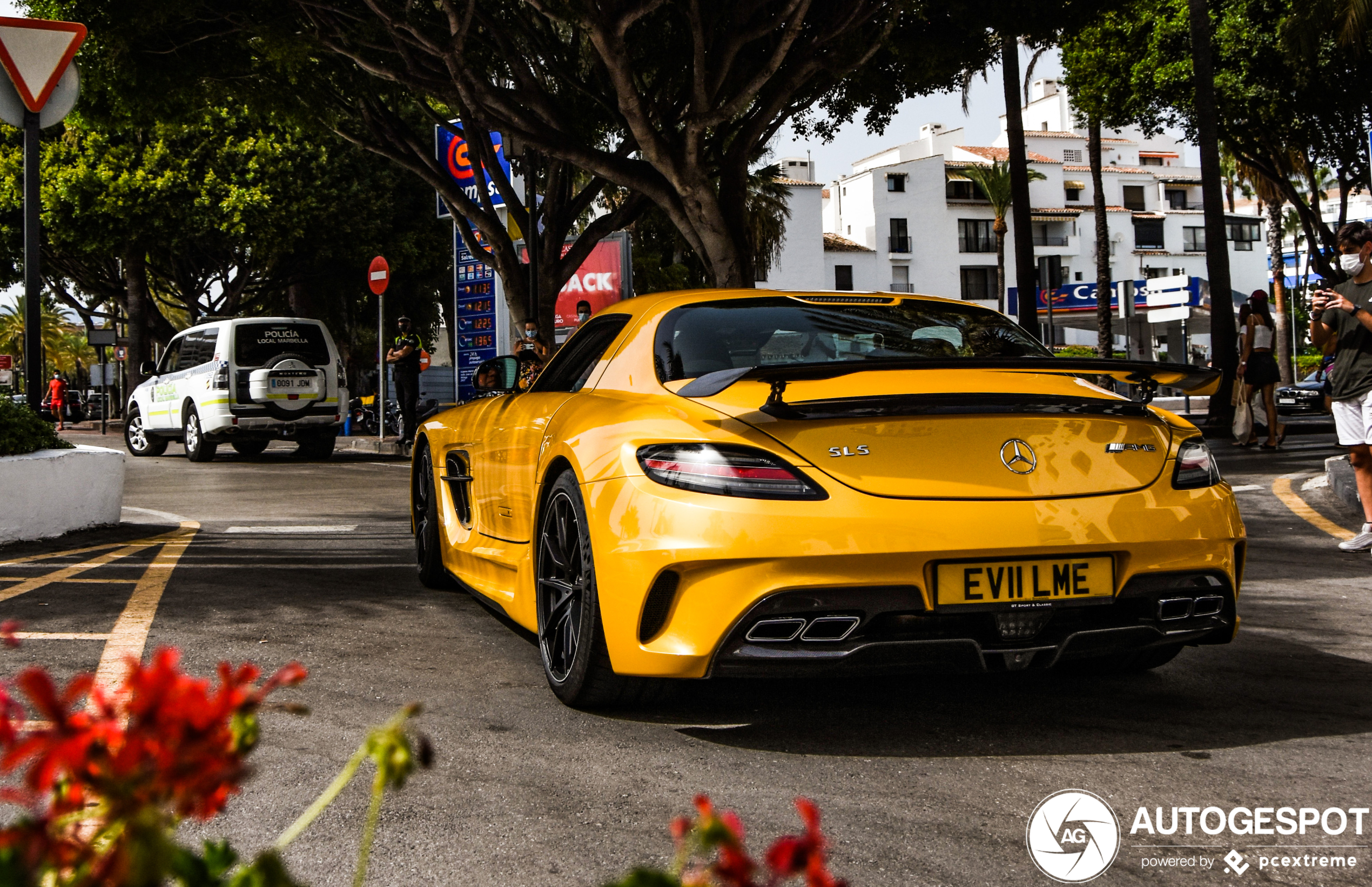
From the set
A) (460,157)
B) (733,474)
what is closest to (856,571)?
(733,474)

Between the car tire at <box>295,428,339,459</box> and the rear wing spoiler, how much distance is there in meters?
15.0

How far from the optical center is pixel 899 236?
68.4m

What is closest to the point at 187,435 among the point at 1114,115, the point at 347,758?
the point at 347,758

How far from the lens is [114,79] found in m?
16.1

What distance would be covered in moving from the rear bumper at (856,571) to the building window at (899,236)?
66.4 metres

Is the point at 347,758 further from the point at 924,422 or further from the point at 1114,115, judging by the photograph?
the point at 1114,115

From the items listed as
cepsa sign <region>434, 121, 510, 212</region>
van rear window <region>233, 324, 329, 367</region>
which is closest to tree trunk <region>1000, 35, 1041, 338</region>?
cepsa sign <region>434, 121, 510, 212</region>

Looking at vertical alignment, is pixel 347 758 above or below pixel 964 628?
below

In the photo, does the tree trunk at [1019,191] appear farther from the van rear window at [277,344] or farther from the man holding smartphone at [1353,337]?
the man holding smartphone at [1353,337]

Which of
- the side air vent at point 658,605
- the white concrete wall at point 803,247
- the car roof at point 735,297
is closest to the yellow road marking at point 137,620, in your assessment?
the side air vent at point 658,605

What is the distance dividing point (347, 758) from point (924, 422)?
5.83 ft

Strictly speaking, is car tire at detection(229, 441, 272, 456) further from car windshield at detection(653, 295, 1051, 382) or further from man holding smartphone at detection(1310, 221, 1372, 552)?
car windshield at detection(653, 295, 1051, 382)

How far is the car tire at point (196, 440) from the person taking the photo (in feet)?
57.9

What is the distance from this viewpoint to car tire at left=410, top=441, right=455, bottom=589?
20.3 feet
